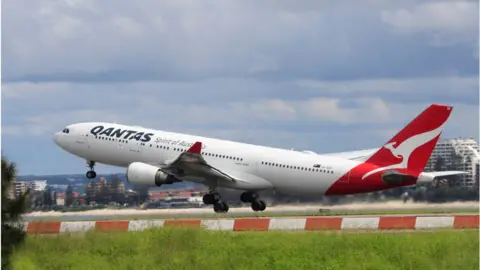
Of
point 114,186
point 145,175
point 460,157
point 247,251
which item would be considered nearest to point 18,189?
point 247,251

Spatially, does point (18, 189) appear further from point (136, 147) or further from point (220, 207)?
point (136, 147)

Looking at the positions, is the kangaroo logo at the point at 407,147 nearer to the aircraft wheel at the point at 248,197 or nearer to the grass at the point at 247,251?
the aircraft wheel at the point at 248,197

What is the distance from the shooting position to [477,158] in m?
75.9

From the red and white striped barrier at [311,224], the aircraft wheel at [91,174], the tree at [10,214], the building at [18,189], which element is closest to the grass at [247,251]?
the tree at [10,214]

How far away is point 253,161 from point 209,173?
8.97 ft

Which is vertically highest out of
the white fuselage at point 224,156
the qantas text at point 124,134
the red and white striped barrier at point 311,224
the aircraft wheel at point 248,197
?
the qantas text at point 124,134

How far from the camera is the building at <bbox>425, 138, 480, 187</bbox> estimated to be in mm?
70938

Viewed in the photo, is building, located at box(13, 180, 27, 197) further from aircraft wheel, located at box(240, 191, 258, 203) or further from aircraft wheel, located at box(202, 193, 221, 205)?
aircraft wheel, located at box(240, 191, 258, 203)

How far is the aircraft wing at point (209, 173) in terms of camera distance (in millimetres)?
65188

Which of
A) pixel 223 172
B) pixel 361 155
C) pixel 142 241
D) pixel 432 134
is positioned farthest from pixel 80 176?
pixel 142 241

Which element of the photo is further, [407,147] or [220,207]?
[220,207]

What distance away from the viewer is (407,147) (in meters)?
61.7

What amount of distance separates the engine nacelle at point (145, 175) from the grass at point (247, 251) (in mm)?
24038

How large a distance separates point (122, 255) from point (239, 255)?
12.7ft
